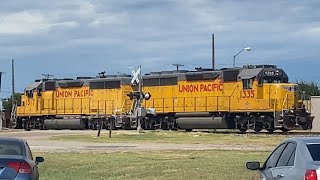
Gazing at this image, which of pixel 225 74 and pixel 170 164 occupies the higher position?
pixel 225 74

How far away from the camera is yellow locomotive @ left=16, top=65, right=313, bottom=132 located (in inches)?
1841

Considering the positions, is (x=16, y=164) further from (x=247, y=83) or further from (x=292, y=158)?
(x=247, y=83)

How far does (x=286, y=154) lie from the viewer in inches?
430

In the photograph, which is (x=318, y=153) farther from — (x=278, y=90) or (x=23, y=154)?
(x=278, y=90)

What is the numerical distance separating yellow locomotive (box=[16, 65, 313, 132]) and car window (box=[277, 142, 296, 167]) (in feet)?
113

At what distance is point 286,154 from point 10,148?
17.9ft

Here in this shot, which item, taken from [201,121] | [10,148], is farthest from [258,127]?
[10,148]

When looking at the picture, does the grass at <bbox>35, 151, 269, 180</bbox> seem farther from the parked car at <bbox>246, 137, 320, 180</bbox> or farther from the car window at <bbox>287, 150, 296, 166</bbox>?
the car window at <bbox>287, 150, 296, 166</bbox>

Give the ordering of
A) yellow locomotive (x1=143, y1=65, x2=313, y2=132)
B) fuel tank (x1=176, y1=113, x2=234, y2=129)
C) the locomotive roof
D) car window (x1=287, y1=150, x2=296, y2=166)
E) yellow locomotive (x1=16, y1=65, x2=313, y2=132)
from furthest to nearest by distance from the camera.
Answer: fuel tank (x1=176, y1=113, x2=234, y2=129), the locomotive roof, yellow locomotive (x1=16, y1=65, x2=313, y2=132), yellow locomotive (x1=143, y1=65, x2=313, y2=132), car window (x1=287, y1=150, x2=296, y2=166)

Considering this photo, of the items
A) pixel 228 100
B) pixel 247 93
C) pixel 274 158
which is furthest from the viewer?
pixel 228 100

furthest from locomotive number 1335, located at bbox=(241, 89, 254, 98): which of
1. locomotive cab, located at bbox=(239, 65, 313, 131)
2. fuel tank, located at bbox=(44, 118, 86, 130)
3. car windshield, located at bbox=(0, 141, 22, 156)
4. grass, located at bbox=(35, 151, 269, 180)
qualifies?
car windshield, located at bbox=(0, 141, 22, 156)

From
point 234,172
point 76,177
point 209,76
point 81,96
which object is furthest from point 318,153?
point 81,96

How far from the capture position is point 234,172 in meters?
18.8

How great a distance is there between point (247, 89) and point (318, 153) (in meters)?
38.2
